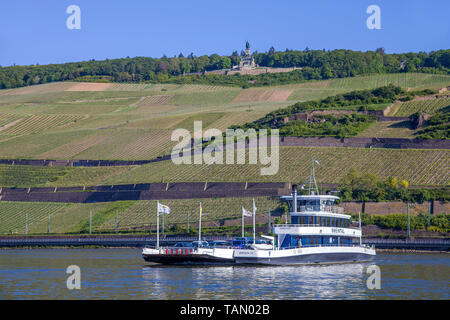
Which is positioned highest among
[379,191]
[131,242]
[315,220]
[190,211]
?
[315,220]

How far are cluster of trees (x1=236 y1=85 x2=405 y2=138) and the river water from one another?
58.1m

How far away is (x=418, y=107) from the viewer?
138m

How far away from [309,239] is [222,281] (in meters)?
14.3

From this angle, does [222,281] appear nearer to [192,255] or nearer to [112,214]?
[192,255]

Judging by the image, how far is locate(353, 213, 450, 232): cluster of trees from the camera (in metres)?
84.5

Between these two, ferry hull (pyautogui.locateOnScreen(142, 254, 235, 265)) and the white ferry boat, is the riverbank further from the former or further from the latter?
ferry hull (pyautogui.locateOnScreen(142, 254, 235, 265))

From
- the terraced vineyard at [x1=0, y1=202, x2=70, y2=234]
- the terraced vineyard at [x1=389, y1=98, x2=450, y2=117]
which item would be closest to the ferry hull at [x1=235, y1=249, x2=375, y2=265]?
the terraced vineyard at [x1=0, y1=202, x2=70, y2=234]

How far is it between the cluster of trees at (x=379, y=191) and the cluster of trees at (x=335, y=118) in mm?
21026

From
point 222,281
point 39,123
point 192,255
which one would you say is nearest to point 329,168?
point 192,255

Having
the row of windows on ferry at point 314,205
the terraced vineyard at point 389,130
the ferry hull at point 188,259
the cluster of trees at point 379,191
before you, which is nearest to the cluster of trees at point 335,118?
the terraced vineyard at point 389,130

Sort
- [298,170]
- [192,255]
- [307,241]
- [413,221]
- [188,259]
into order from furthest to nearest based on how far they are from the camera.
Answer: [298,170], [413,221], [307,241], [188,259], [192,255]

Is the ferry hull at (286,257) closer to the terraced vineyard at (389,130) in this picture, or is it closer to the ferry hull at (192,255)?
the ferry hull at (192,255)
